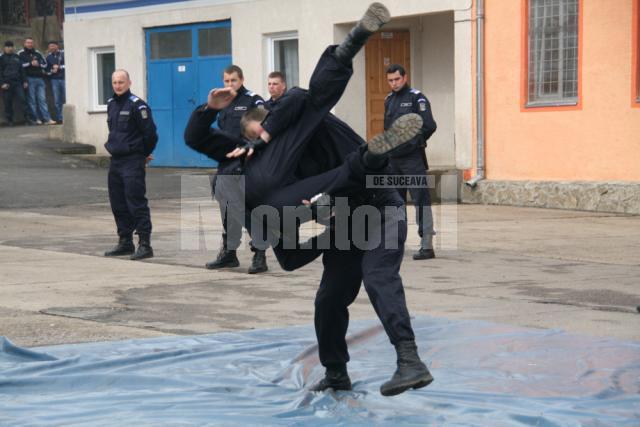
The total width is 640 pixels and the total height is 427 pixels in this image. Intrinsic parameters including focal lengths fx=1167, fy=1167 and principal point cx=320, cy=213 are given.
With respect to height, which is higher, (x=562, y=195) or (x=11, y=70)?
(x=11, y=70)

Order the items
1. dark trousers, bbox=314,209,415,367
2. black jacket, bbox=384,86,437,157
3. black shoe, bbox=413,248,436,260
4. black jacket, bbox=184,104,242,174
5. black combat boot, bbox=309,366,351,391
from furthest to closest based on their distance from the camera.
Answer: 1. black shoe, bbox=413,248,436,260
2. black jacket, bbox=384,86,437,157
3. black combat boot, bbox=309,366,351,391
4. black jacket, bbox=184,104,242,174
5. dark trousers, bbox=314,209,415,367

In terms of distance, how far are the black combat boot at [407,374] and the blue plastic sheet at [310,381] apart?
0.56ft

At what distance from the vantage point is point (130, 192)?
11.9 m

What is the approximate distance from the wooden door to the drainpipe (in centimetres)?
279

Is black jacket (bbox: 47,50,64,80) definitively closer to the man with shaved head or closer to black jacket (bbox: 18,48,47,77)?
black jacket (bbox: 18,48,47,77)

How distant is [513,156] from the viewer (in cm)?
1762

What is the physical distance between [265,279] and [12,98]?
19.1 m

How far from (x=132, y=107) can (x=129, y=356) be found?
5476 millimetres

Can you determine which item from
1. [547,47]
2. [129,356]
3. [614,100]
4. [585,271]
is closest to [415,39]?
[547,47]

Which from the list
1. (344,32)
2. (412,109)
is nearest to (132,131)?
(412,109)

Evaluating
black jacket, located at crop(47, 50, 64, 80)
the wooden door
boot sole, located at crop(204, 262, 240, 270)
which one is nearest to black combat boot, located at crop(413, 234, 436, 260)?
boot sole, located at crop(204, 262, 240, 270)

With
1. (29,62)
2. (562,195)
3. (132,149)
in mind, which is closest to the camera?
(132,149)

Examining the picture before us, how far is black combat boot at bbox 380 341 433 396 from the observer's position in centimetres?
546

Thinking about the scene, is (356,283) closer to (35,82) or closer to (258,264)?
(258,264)
